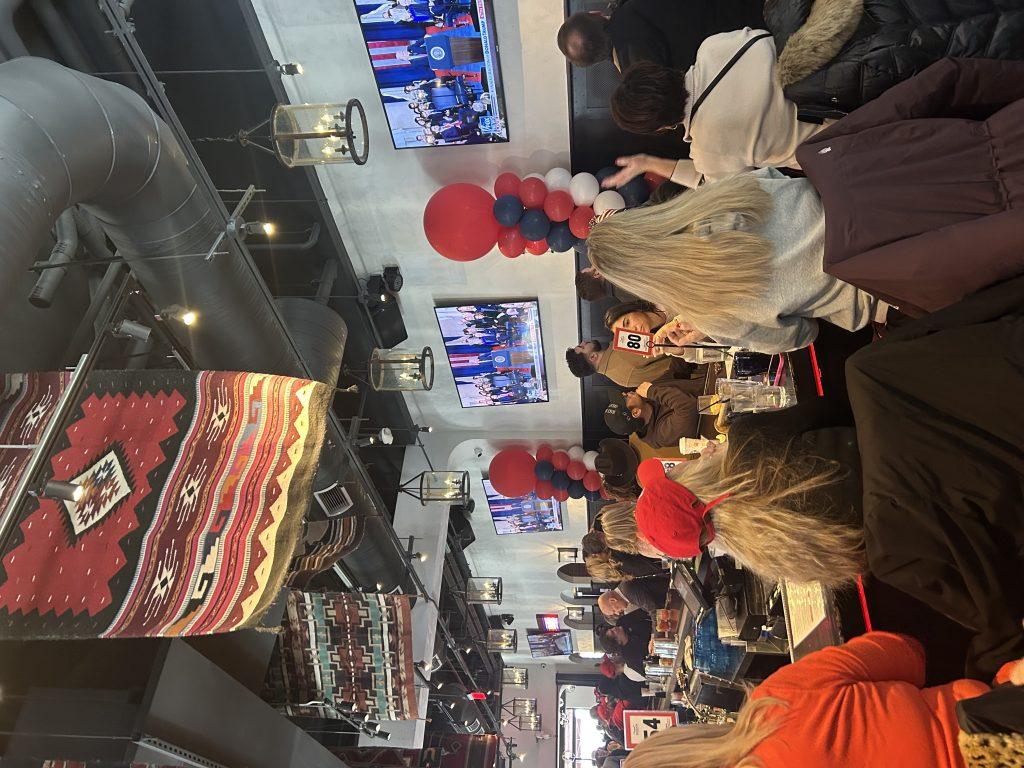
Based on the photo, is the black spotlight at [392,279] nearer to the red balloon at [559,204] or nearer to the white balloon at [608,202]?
the red balloon at [559,204]

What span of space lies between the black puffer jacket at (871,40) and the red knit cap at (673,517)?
1.31m

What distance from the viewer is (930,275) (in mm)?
1450

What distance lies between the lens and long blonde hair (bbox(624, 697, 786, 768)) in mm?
1469

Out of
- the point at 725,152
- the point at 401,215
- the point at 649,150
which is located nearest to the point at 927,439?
the point at 725,152

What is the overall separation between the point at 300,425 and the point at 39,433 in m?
0.85

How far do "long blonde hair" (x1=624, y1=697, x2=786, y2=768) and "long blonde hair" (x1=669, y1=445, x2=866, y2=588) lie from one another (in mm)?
385

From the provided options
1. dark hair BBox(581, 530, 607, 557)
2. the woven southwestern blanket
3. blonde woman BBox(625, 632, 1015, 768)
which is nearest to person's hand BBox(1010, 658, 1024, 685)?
blonde woman BBox(625, 632, 1015, 768)

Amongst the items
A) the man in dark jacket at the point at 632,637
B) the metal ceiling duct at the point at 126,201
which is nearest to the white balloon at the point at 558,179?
the metal ceiling duct at the point at 126,201

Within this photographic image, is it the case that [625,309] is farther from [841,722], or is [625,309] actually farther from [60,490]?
[60,490]

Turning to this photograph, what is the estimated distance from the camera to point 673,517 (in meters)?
1.90

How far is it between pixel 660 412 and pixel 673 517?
3012mm

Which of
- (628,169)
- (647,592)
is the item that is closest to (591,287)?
(628,169)

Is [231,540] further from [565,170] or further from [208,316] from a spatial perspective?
[565,170]

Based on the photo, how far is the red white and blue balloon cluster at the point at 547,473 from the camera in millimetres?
7219
